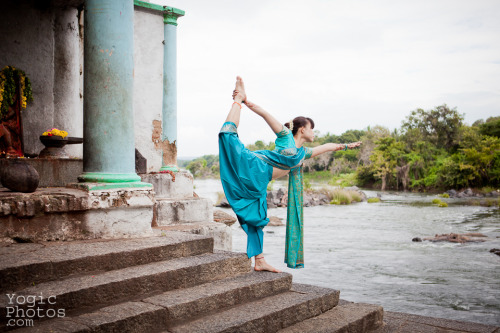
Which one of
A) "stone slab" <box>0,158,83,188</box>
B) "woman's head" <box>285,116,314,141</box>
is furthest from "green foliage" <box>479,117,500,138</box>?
"stone slab" <box>0,158,83,188</box>

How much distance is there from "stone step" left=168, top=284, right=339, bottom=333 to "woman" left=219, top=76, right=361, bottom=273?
16.1 inches

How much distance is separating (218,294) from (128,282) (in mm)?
645

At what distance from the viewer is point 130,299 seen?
3195mm

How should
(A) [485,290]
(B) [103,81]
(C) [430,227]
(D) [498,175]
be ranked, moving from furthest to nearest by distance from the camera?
(D) [498,175]
(C) [430,227]
(A) [485,290]
(B) [103,81]

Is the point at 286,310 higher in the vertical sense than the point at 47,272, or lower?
lower

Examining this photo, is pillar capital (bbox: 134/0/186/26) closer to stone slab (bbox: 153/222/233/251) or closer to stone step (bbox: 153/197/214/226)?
stone step (bbox: 153/197/214/226)

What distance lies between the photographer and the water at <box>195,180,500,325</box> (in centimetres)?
731

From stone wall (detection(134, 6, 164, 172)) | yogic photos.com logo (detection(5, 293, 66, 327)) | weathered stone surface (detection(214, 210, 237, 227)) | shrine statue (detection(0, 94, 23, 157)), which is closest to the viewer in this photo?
yogic photos.com logo (detection(5, 293, 66, 327))

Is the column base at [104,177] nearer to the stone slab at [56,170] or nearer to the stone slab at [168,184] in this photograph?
the stone slab at [56,170]

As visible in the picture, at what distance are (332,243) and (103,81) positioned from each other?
10.6m

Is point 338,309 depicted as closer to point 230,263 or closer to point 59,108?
point 230,263

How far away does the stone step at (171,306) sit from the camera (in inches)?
106

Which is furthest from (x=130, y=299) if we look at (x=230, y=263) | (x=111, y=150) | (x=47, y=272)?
(x=111, y=150)

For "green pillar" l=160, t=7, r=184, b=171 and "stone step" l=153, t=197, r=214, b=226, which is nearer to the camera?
"stone step" l=153, t=197, r=214, b=226
